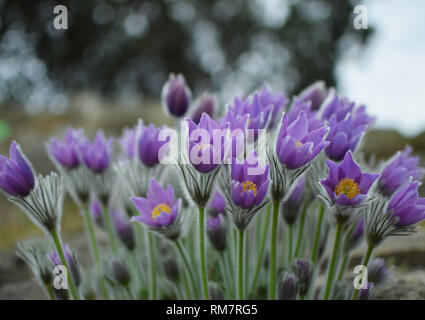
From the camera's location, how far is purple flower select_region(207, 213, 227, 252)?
0.82m

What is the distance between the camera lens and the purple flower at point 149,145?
81 centimetres

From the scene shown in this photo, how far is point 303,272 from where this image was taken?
74 centimetres

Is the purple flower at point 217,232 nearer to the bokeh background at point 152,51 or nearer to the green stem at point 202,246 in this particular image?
the green stem at point 202,246

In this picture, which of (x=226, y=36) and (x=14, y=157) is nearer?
(x=14, y=157)

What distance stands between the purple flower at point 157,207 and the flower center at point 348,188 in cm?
24

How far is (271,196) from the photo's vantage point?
66 cm

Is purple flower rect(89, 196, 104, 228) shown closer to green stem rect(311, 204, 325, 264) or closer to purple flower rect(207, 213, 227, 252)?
purple flower rect(207, 213, 227, 252)

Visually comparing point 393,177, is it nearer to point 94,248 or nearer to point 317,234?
point 317,234

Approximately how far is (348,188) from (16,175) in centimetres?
50

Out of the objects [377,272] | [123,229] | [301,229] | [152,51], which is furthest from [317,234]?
[152,51]

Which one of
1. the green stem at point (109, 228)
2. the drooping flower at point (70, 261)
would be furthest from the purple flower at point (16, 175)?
the green stem at point (109, 228)
